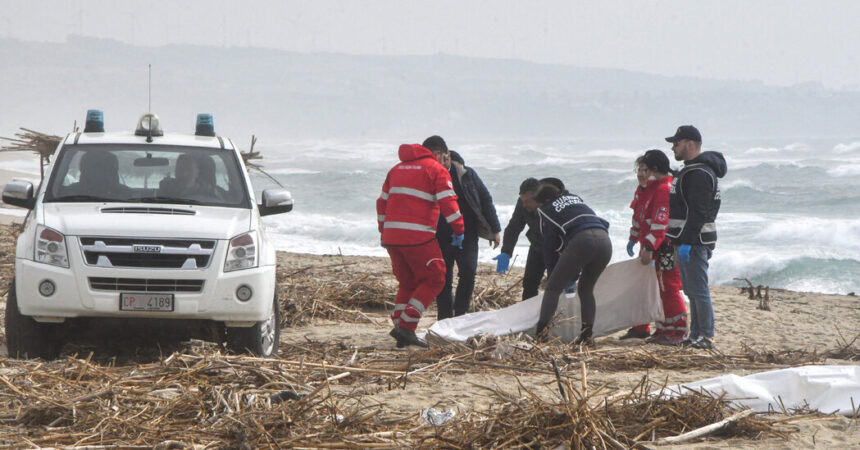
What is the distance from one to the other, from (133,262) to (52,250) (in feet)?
1.81

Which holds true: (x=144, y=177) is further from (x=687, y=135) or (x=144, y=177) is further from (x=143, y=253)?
(x=687, y=135)

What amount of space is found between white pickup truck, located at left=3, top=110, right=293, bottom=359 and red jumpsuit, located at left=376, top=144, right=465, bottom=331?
104cm

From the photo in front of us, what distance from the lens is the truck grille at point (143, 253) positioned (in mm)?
6180

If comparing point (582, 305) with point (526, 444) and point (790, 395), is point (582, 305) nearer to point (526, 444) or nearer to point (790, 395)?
point (790, 395)

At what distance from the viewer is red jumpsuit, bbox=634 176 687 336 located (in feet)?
25.3

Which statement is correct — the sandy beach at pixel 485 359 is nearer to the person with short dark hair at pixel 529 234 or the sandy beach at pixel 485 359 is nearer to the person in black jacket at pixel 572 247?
the person in black jacket at pixel 572 247

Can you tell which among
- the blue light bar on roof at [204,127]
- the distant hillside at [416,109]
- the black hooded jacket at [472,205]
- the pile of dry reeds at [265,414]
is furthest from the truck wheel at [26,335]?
the distant hillside at [416,109]

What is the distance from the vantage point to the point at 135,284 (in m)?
6.18

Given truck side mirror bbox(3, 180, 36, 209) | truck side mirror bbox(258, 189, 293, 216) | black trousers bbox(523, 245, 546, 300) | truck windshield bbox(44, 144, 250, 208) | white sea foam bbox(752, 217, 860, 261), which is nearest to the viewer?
truck side mirror bbox(3, 180, 36, 209)

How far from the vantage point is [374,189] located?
129ft

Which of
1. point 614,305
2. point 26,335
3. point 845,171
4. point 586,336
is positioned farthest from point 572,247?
point 845,171

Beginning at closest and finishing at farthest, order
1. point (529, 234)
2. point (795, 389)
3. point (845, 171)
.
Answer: point (795, 389) < point (529, 234) < point (845, 171)

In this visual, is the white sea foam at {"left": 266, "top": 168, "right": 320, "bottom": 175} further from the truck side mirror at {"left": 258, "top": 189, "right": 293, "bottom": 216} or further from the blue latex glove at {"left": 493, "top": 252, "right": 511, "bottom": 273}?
the truck side mirror at {"left": 258, "top": 189, "right": 293, "bottom": 216}

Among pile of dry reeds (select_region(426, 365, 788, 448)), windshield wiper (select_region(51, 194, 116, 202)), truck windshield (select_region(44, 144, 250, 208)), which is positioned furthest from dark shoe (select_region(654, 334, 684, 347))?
windshield wiper (select_region(51, 194, 116, 202))
